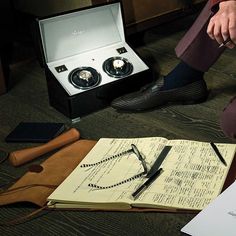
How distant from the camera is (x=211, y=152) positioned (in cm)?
112

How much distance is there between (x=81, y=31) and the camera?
157 cm

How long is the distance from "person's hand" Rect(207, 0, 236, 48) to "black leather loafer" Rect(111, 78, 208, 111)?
33cm

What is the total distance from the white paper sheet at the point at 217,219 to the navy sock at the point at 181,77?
59 cm

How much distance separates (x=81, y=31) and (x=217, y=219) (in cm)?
89

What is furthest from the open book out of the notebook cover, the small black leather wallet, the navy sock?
the navy sock

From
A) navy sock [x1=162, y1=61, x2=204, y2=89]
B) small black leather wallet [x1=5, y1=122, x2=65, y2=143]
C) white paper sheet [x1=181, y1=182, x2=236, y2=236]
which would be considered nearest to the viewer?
white paper sheet [x1=181, y1=182, x2=236, y2=236]

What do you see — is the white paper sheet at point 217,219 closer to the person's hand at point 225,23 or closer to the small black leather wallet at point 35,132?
the person's hand at point 225,23

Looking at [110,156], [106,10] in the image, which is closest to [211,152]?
[110,156]

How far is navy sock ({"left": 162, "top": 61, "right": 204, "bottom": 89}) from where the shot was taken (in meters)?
1.46

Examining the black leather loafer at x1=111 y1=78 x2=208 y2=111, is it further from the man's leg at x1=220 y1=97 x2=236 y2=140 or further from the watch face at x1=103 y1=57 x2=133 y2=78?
the man's leg at x1=220 y1=97 x2=236 y2=140

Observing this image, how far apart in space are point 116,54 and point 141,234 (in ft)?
2.57

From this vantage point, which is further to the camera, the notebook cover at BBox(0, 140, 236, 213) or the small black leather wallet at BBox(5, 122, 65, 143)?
the small black leather wallet at BBox(5, 122, 65, 143)

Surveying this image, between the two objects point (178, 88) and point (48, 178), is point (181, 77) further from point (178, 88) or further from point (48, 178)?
point (48, 178)

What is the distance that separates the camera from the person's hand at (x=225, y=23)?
1.11 m
